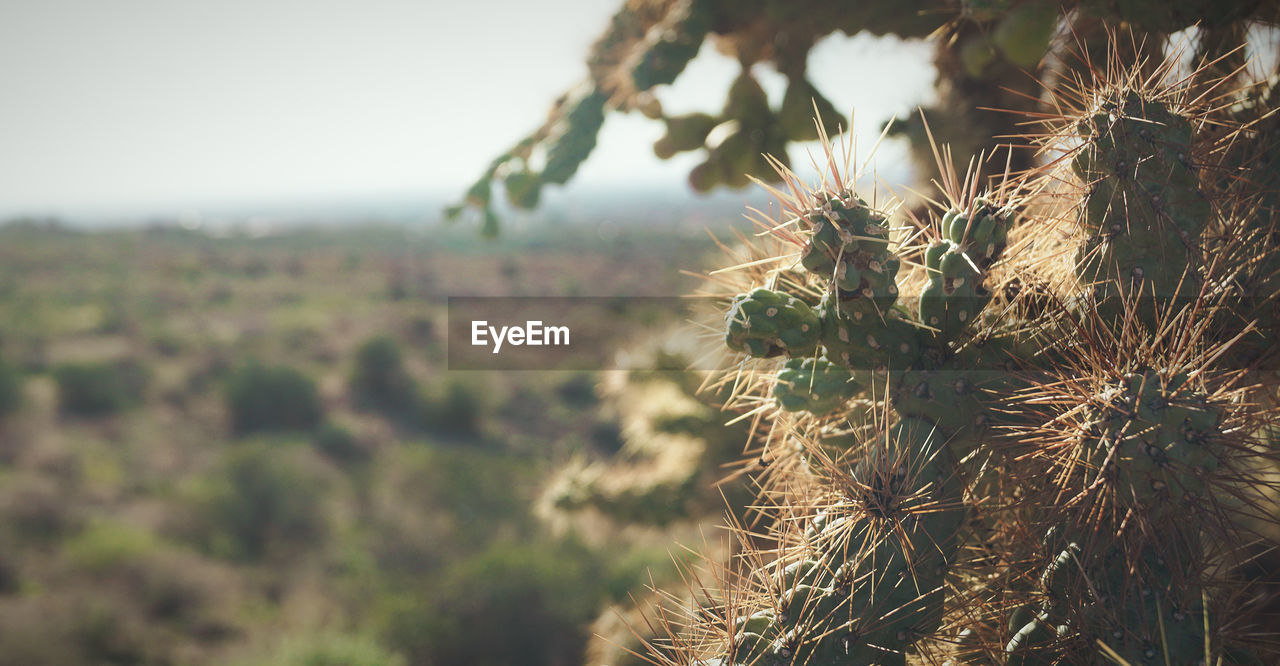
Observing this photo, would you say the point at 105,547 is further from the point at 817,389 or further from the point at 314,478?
the point at 817,389

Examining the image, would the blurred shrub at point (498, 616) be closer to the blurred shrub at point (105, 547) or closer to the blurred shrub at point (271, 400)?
the blurred shrub at point (105, 547)

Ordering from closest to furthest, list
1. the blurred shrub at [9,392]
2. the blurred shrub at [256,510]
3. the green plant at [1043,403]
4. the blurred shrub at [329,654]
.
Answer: the green plant at [1043,403], the blurred shrub at [329,654], the blurred shrub at [256,510], the blurred shrub at [9,392]

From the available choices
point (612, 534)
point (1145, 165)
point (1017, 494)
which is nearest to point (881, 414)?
point (1017, 494)

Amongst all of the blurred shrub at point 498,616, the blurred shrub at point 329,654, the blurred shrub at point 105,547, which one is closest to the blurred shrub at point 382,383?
the blurred shrub at point 105,547

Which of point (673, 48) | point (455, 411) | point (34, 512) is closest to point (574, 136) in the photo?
point (673, 48)

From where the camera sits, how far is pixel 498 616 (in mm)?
8711

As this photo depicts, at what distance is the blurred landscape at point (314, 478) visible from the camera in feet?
16.2

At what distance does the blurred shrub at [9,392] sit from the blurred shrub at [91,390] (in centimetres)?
87

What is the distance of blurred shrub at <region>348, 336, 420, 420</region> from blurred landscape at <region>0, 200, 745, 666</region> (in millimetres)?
57

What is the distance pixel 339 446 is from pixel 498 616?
27.9ft

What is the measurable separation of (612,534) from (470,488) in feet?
33.6

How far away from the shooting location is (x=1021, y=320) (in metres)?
1.03

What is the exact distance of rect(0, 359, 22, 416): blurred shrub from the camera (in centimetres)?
1369

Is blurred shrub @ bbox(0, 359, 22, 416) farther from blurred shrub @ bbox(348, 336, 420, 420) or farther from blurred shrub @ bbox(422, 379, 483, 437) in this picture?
blurred shrub @ bbox(422, 379, 483, 437)
